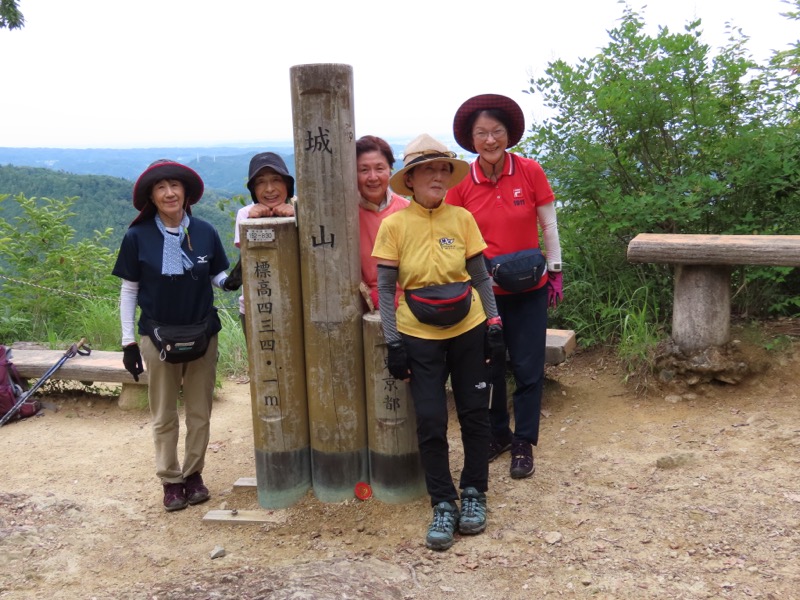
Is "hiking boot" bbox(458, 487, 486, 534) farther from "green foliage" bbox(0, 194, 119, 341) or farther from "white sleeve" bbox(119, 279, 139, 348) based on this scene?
"green foliage" bbox(0, 194, 119, 341)

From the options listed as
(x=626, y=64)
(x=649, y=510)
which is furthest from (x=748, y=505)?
(x=626, y=64)

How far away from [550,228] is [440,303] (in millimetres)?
996

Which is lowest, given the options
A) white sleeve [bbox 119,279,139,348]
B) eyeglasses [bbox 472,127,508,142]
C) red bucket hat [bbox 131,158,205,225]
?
white sleeve [bbox 119,279,139,348]

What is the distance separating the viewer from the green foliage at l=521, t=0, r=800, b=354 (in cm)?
536

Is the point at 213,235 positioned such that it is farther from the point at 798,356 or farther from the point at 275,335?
the point at 798,356

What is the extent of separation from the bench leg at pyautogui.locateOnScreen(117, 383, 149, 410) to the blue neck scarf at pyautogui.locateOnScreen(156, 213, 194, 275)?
8.23ft

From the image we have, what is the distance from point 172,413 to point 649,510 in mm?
2561

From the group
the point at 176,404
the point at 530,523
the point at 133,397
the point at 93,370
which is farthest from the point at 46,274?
the point at 530,523

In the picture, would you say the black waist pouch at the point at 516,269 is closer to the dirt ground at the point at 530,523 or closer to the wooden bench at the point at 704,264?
the dirt ground at the point at 530,523

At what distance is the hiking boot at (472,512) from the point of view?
137 inches

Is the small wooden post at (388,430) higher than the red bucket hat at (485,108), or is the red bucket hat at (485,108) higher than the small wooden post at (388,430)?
the red bucket hat at (485,108)

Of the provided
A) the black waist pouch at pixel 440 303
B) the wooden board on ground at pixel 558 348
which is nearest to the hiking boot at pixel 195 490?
the black waist pouch at pixel 440 303

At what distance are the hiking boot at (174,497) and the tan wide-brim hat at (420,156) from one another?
7.14 feet

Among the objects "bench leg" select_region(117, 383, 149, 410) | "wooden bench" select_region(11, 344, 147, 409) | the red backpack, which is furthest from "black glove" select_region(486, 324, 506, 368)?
the red backpack
